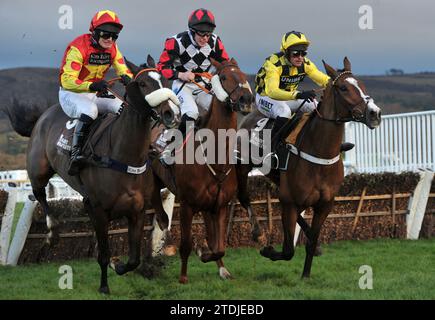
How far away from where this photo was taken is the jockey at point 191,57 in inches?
294

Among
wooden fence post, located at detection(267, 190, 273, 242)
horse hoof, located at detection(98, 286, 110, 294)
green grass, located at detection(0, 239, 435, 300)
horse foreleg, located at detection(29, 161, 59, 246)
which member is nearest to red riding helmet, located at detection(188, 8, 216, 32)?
horse foreleg, located at detection(29, 161, 59, 246)

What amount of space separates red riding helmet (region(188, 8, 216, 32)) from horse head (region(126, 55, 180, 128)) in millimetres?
1012

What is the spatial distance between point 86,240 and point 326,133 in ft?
11.3

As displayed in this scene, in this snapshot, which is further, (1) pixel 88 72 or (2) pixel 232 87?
(1) pixel 88 72

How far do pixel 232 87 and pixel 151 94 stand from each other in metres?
0.86

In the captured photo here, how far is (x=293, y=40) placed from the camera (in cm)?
775

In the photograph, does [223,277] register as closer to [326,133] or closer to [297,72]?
[326,133]

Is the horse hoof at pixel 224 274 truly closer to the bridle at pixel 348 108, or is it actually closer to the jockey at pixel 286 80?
the jockey at pixel 286 80

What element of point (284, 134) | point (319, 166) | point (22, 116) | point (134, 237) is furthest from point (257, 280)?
point (22, 116)

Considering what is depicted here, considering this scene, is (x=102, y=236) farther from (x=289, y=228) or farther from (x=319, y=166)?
(x=319, y=166)

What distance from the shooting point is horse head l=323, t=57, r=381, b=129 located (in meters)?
6.77

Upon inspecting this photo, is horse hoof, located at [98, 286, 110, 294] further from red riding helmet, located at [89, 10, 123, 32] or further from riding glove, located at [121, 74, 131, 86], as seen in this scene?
red riding helmet, located at [89, 10, 123, 32]

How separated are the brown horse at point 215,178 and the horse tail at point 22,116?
2.75 m

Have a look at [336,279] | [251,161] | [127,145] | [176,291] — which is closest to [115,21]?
[127,145]
